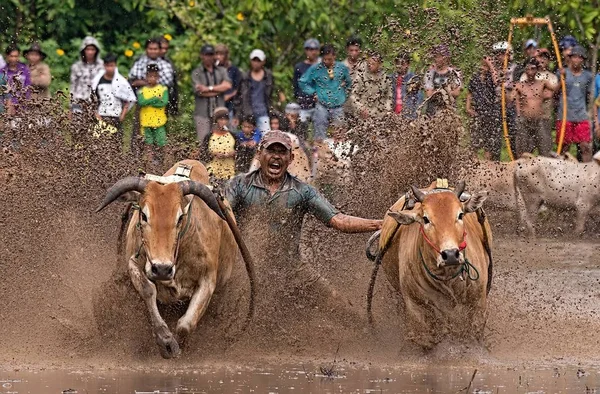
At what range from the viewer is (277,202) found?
12.4 meters

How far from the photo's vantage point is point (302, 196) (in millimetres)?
12469

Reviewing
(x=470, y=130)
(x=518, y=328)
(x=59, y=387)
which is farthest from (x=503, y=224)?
(x=59, y=387)

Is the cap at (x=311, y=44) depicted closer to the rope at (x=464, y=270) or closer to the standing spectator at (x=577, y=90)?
the standing spectator at (x=577, y=90)

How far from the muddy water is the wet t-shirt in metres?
1.56

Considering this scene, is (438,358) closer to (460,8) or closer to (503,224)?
(460,8)

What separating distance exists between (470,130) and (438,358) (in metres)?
6.11

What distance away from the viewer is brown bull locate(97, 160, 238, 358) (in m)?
10.6

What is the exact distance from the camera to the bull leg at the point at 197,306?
1105 cm

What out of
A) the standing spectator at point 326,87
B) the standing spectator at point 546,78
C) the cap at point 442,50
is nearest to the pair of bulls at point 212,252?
the cap at point 442,50

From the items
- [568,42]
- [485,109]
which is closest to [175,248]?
[485,109]

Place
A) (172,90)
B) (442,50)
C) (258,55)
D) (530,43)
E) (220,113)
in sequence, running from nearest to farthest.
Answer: (442,50)
(220,113)
(530,43)
(172,90)
(258,55)

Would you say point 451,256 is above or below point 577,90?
below

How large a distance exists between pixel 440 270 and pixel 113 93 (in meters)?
8.65

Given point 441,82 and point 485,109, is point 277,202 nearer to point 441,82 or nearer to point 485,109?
point 441,82
